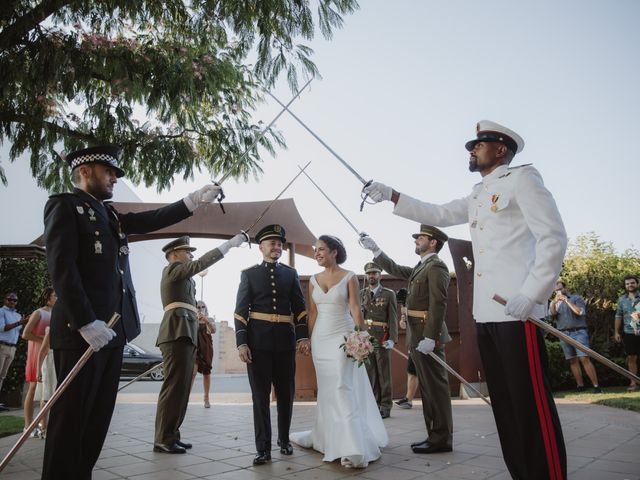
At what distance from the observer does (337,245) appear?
4992mm

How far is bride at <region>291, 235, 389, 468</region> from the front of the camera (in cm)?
416

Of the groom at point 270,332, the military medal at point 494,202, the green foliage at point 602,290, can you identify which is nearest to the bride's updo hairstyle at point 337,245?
the groom at point 270,332

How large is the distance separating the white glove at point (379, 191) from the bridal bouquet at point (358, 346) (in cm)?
142

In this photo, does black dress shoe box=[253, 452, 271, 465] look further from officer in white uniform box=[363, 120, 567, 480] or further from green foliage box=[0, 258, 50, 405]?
green foliage box=[0, 258, 50, 405]

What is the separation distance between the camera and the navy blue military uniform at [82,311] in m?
2.65

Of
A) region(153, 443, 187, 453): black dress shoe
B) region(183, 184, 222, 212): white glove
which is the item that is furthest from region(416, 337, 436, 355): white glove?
region(153, 443, 187, 453): black dress shoe

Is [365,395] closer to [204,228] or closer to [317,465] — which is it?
[317,465]

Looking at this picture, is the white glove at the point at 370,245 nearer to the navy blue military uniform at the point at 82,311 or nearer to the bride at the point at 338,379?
the bride at the point at 338,379

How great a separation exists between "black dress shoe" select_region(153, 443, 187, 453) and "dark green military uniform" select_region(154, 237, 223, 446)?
0.09ft

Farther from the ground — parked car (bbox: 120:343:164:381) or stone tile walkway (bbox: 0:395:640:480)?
parked car (bbox: 120:343:164:381)

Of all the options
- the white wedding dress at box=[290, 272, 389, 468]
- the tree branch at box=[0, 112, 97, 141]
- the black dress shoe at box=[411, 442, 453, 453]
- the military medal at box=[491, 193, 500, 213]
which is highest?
the tree branch at box=[0, 112, 97, 141]

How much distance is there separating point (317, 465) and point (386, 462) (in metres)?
0.61

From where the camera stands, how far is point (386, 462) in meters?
4.22

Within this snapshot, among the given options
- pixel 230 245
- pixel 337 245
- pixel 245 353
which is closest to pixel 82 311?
pixel 245 353
